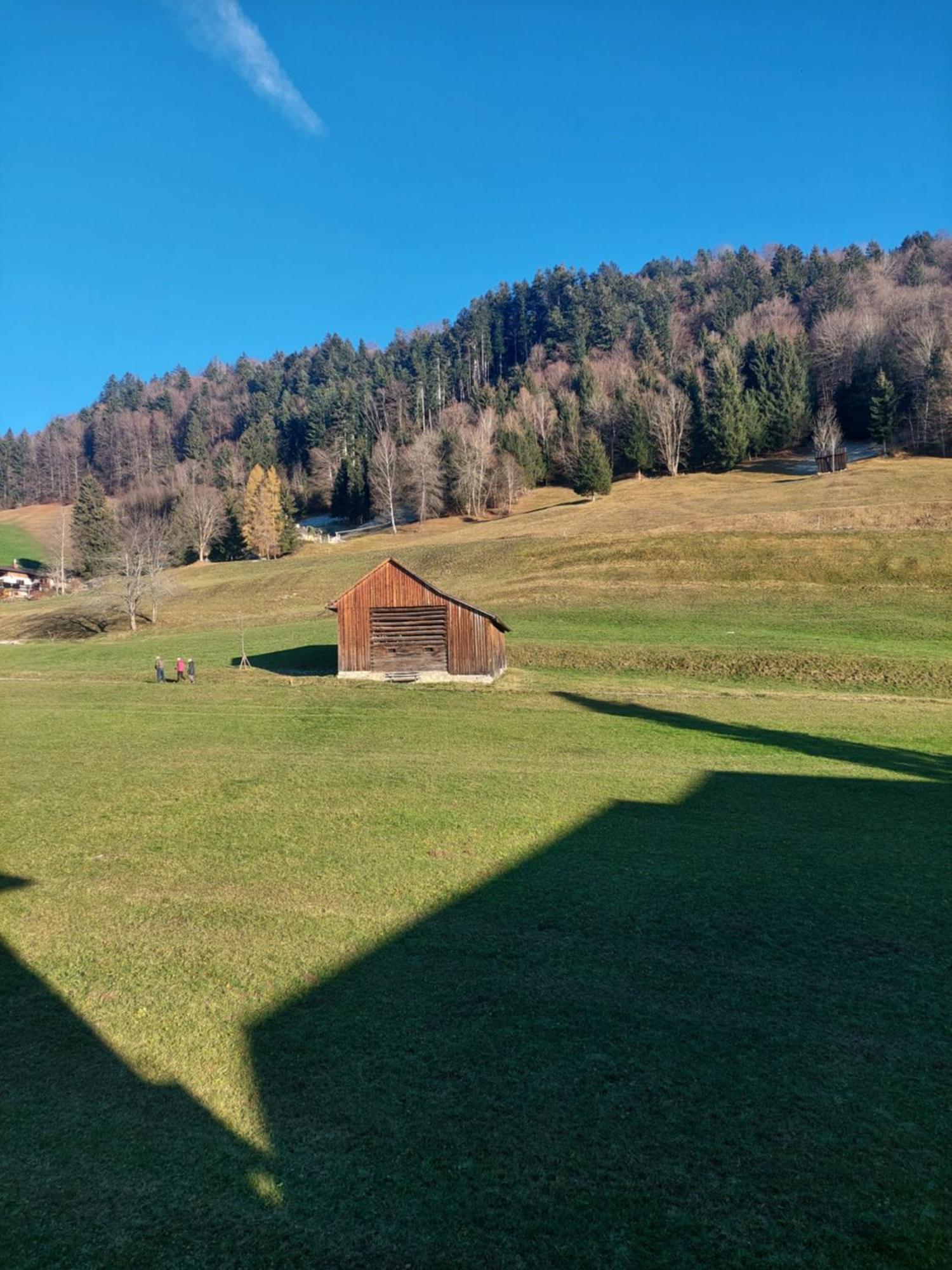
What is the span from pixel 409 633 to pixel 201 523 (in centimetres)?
6921

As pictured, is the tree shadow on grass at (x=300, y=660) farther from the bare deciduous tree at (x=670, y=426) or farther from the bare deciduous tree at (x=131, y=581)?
the bare deciduous tree at (x=670, y=426)

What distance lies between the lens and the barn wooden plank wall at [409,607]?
35812 millimetres

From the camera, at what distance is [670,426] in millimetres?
102500

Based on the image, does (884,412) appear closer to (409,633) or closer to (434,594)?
(434,594)

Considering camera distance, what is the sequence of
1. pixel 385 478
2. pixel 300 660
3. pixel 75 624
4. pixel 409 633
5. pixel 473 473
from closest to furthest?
pixel 409 633 < pixel 300 660 < pixel 75 624 < pixel 473 473 < pixel 385 478

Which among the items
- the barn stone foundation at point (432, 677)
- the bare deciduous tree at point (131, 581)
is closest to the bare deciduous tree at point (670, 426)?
the bare deciduous tree at point (131, 581)

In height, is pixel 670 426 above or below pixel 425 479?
above

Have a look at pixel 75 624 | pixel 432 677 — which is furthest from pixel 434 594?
pixel 75 624

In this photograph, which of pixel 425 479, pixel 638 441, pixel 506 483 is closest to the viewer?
pixel 425 479

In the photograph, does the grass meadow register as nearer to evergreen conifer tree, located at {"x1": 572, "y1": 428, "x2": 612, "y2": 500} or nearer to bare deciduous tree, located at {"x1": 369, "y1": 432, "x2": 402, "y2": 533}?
evergreen conifer tree, located at {"x1": 572, "y1": 428, "x2": 612, "y2": 500}

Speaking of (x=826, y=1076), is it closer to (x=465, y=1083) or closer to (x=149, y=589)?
(x=465, y=1083)

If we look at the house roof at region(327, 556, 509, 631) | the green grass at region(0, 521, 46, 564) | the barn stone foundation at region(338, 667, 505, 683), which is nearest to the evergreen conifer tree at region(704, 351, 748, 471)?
the house roof at region(327, 556, 509, 631)

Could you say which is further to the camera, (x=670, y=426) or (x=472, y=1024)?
(x=670, y=426)

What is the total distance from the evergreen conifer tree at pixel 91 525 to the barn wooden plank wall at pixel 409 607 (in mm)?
68865
